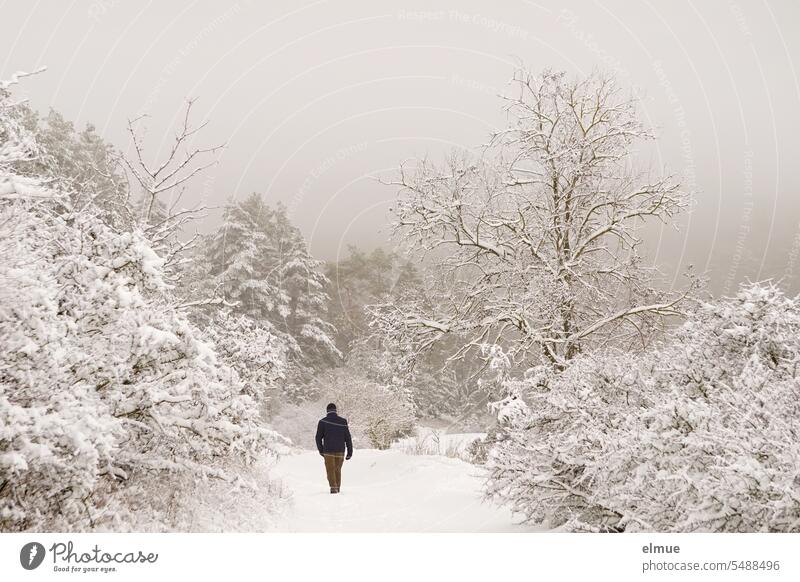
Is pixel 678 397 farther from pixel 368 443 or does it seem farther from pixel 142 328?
pixel 368 443

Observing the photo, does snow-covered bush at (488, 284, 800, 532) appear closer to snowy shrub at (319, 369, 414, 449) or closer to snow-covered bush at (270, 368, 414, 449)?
snow-covered bush at (270, 368, 414, 449)

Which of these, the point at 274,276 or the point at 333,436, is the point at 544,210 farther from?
the point at 274,276

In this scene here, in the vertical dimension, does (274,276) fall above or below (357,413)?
above

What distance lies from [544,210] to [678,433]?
7.85 metres

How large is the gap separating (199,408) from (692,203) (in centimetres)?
1062

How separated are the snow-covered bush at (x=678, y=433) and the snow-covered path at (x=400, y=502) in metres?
1.12

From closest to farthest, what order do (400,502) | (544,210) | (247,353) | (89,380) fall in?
(89,380)
(400,502)
(247,353)
(544,210)

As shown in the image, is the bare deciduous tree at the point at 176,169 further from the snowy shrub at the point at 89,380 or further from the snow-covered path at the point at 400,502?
the snow-covered path at the point at 400,502

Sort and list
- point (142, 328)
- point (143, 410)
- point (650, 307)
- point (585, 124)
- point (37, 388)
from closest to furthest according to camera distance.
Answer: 1. point (37, 388)
2. point (142, 328)
3. point (143, 410)
4. point (650, 307)
5. point (585, 124)

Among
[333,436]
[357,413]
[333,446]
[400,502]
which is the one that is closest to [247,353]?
[333,436]

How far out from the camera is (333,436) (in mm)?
10117

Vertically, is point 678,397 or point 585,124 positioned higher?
point 585,124

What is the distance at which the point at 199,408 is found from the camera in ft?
16.0

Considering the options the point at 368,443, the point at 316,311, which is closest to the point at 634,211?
the point at 368,443
